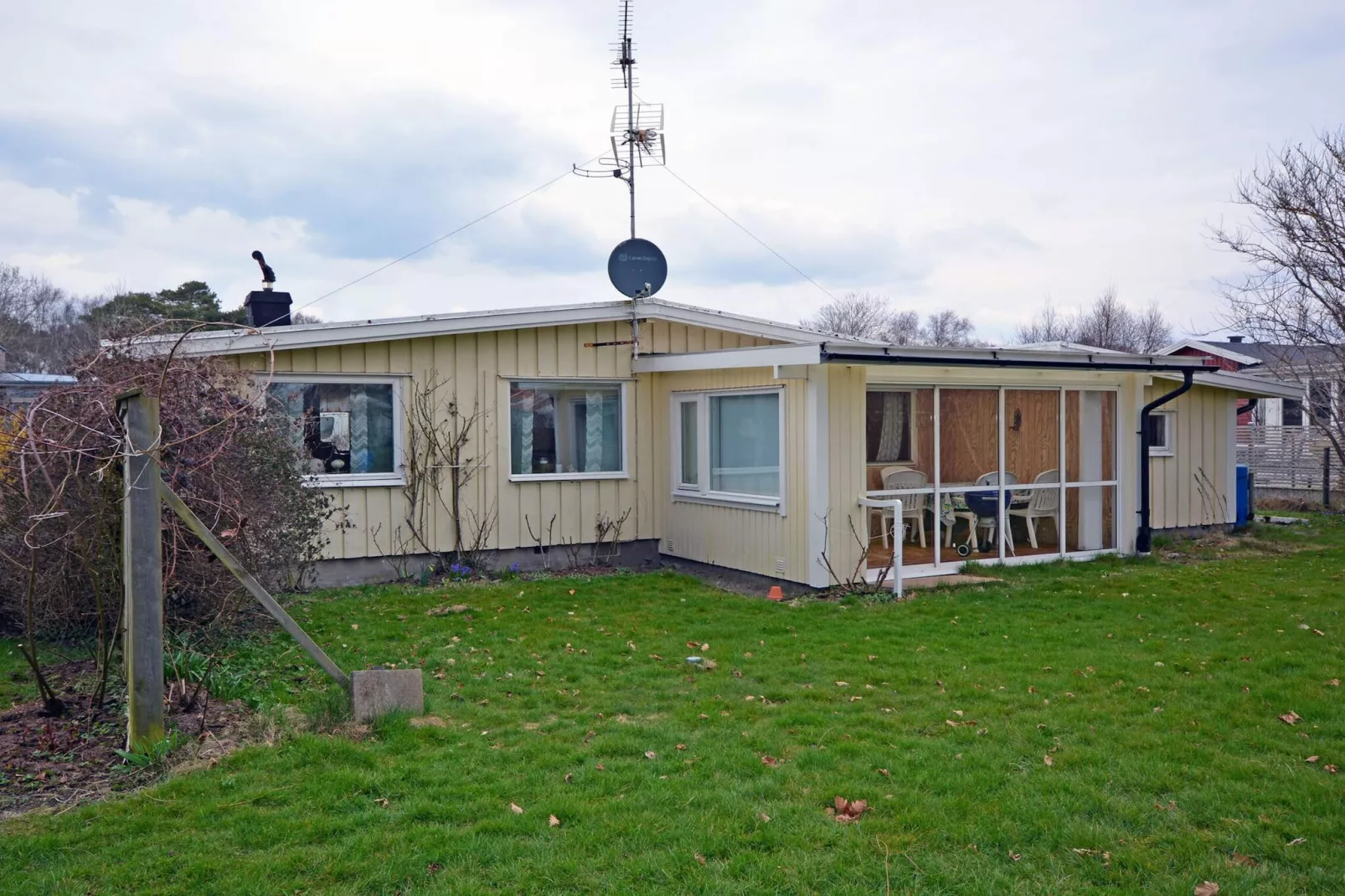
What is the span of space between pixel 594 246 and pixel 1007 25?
7373mm

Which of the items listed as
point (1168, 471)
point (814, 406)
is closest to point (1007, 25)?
point (814, 406)

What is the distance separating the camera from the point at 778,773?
5059 mm

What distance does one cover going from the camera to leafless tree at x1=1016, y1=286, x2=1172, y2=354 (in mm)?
52875

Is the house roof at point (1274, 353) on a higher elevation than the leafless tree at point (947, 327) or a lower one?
lower

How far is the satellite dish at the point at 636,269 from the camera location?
12.3 meters

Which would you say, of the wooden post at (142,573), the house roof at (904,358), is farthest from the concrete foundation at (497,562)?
the wooden post at (142,573)

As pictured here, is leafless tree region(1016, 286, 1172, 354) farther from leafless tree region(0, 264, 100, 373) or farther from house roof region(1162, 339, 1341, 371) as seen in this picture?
leafless tree region(0, 264, 100, 373)

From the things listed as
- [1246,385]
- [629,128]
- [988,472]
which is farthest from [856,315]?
[988,472]

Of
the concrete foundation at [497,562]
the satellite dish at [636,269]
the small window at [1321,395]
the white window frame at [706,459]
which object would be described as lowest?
the concrete foundation at [497,562]

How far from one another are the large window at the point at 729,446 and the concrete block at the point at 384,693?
5157 mm

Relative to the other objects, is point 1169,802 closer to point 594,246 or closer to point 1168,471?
point 1168,471

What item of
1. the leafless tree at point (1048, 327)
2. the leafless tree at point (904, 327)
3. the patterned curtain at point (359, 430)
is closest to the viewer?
the patterned curtain at point (359, 430)

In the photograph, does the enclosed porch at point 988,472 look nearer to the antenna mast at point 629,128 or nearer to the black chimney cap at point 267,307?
the antenna mast at point 629,128

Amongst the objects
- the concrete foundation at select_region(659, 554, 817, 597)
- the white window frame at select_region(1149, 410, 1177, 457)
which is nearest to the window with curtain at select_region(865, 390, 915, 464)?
the concrete foundation at select_region(659, 554, 817, 597)
